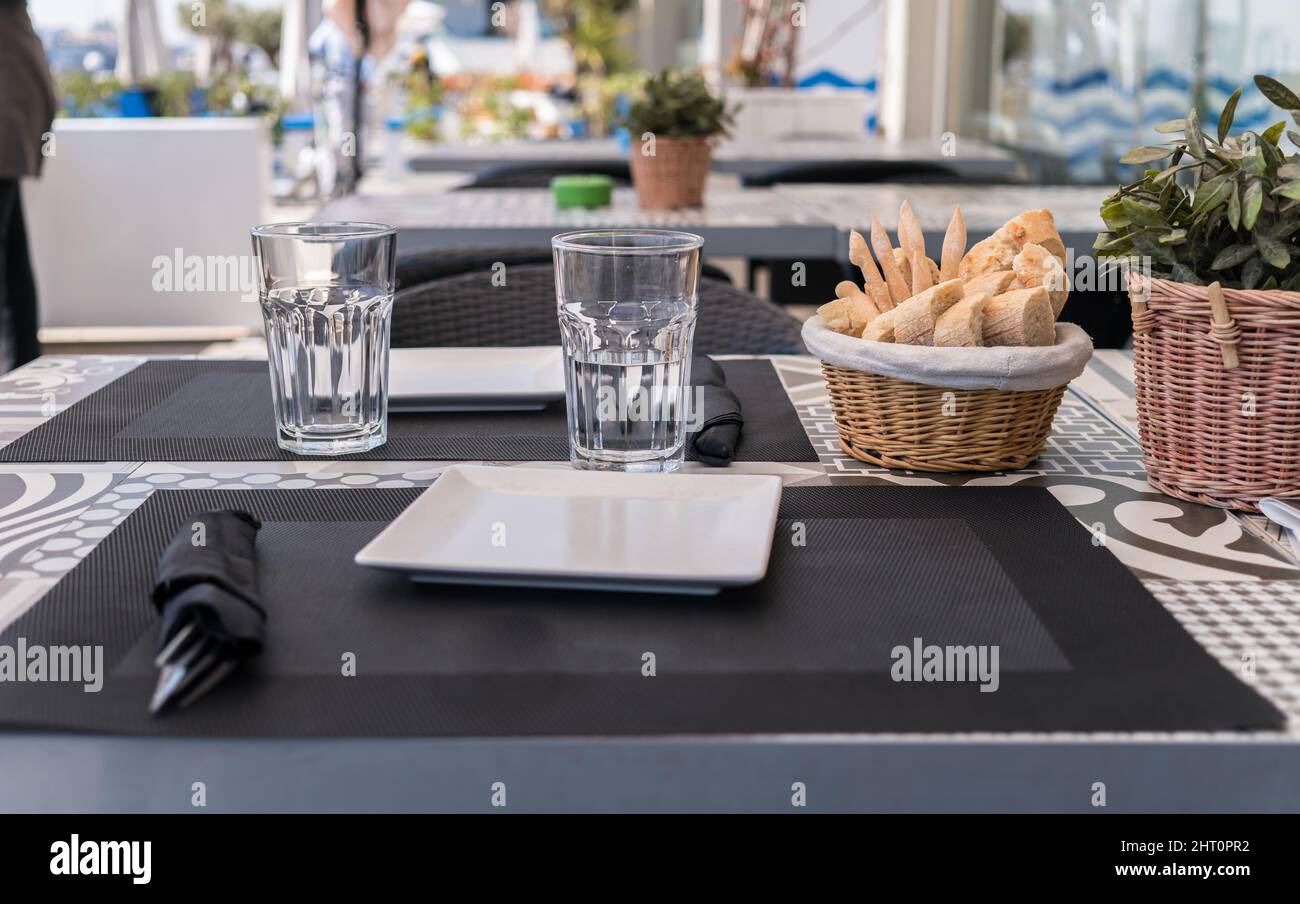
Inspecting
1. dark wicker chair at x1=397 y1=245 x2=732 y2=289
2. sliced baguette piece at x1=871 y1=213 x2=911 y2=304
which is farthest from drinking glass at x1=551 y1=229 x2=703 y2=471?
dark wicker chair at x1=397 y1=245 x2=732 y2=289

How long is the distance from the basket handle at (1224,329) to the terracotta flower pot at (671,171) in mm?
1814

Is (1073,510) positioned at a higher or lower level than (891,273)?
lower

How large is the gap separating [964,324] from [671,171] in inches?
69.5

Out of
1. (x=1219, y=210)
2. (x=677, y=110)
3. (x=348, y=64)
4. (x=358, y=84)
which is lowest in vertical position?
(x=1219, y=210)

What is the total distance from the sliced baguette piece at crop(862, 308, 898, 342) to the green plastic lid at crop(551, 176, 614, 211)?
5.59 feet

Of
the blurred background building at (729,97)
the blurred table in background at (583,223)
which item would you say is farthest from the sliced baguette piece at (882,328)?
the blurred background building at (729,97)

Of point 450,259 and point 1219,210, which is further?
point 450,259

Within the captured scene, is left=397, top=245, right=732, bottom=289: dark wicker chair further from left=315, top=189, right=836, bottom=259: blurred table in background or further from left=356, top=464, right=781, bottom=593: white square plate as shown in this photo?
left=356, top=464, right=781, bottom=593: white square plate

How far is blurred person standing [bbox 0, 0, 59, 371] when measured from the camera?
3.27 meters

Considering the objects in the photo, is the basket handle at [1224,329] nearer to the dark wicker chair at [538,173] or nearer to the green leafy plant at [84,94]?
the dark wicker chair at [538,173]

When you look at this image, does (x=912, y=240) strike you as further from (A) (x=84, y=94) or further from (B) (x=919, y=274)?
(A) (x=84, y=94)

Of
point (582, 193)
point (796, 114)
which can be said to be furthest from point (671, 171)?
point (796, 114)

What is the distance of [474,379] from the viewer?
Result: 119 centimetres

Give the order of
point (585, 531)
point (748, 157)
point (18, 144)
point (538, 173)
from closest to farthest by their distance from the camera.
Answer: point (585, 531) < point (18, 144) < point (538, 173) < point (748, 157)
